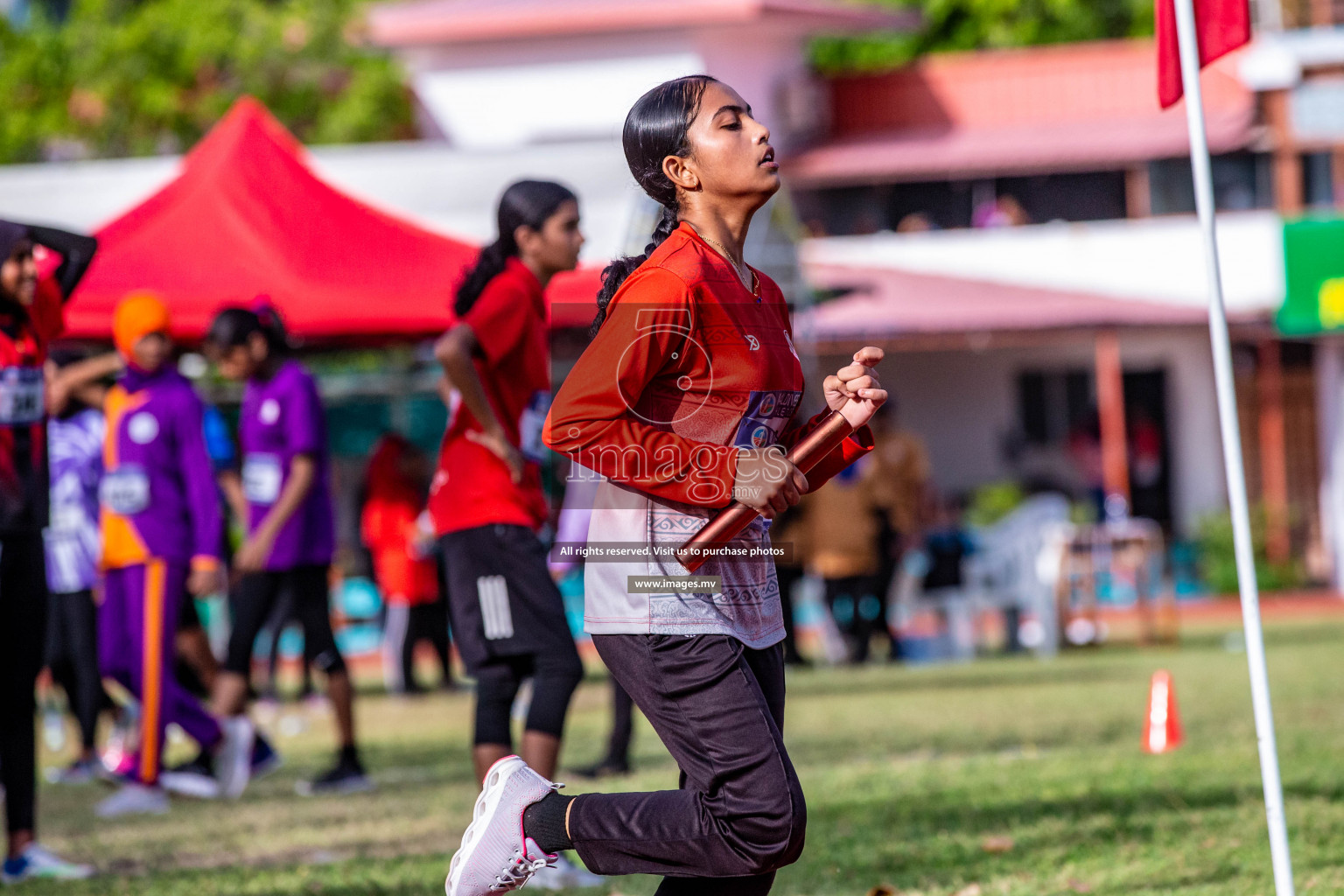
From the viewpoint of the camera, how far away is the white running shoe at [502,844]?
350 cm

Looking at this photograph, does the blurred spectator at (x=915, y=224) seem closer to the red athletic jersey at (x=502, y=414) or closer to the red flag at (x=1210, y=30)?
the red athletic jersey at (x=502, y=414)

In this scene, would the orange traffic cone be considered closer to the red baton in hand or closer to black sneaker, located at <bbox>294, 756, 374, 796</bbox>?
black sneaker, located at <bbox>294, 756, 374, 796</bbox>

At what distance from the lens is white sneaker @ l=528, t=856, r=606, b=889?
5176 mm

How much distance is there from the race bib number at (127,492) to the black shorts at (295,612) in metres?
0.55

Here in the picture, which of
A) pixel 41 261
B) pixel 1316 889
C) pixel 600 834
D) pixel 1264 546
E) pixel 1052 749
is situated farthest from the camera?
pixel 1264 546

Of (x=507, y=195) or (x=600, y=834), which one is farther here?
(x=507, y=195)

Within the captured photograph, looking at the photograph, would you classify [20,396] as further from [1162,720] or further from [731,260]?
[1162,720]

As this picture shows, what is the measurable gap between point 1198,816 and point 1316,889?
1.19 metres

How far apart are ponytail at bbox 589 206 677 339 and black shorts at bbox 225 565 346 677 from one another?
4.27m

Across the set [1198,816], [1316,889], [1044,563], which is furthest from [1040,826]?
[1044,563]

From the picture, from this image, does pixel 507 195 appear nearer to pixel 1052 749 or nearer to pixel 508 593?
pixel 508 593

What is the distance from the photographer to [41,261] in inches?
224

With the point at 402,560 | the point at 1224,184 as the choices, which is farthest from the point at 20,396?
the point at 1224,184

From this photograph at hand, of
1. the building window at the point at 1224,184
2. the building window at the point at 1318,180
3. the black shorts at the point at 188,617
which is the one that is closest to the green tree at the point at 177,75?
the building window at the point at 1224,184
